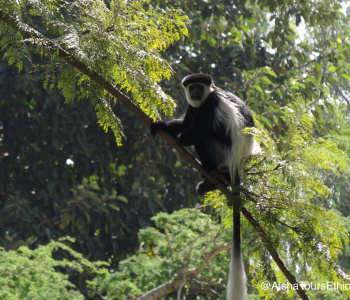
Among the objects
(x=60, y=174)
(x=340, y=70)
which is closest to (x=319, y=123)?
(x=340, y=70)

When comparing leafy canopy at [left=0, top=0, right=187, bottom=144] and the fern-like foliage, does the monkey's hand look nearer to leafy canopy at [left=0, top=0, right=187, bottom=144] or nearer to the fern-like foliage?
leafy canopy at [left=0, top=0, right=187, bottom=144]

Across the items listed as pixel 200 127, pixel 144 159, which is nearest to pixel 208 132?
pixel 200 127

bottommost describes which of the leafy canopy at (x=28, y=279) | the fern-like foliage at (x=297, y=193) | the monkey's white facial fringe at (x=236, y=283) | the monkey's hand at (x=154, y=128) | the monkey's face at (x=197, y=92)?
the monkey's white facial fringe at (x=236, y=283)

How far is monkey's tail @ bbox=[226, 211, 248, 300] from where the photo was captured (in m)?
2.04

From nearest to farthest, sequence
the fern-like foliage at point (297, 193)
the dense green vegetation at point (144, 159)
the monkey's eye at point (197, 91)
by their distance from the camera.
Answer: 1. the fern-like foliage at point (297, 193)
2. the dense green vegetation at point (144, 159)
3. the monkey's eye at point (197, 91)

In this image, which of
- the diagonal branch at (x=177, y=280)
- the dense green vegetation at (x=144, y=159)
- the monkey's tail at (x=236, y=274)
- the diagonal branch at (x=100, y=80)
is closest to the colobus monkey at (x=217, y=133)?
the dense green vegetation at (x=144, y=159)

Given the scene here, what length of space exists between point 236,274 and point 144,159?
3981mm

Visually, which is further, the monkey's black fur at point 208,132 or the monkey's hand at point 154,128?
the monkey's black fur at point 208,132

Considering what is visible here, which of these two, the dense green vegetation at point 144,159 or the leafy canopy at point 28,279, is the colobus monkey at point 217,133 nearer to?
the dense green vegetation at point 144,159

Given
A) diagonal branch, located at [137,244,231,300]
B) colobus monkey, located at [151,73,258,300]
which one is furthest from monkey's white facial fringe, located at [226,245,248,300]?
diagonal branch, located at [137,244,231,300]

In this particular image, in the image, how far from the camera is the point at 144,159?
603 cm

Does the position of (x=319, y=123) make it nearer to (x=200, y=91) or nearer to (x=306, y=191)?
(x=200, y=91)

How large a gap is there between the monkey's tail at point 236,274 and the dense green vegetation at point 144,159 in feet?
0.19

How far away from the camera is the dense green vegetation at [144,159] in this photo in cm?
197
